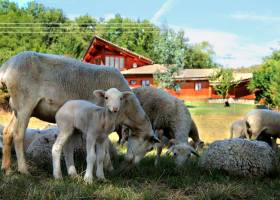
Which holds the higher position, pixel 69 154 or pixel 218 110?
pixel 69 154

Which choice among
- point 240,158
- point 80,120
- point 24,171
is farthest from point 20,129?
point 240,158

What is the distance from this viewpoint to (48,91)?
8.04m

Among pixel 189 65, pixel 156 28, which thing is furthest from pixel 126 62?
pixel 189 65

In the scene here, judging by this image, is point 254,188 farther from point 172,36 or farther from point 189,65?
point 189,65

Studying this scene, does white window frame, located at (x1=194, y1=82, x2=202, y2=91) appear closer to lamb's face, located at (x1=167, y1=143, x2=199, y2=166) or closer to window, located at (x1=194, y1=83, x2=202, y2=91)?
window, located at (x1=194, y1=83, x2=202, y2=91)

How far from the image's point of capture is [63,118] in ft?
23.7

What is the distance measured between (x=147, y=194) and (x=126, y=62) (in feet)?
190

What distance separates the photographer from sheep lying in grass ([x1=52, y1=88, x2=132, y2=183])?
22.6 feet

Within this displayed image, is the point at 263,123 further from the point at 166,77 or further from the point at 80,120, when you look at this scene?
the point at 166,77

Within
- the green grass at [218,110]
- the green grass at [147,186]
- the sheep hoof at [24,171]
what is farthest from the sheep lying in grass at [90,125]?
the green grass at [218,110]

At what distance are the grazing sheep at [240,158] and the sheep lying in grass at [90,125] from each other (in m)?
2.33

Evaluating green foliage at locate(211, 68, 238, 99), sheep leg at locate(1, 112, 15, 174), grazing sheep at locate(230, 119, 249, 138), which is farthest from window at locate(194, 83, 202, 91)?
sheep leg at locate(1, 112, 15, 174)

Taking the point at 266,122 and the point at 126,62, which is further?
the point at 126,62

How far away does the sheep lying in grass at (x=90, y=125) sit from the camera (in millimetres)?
6891
